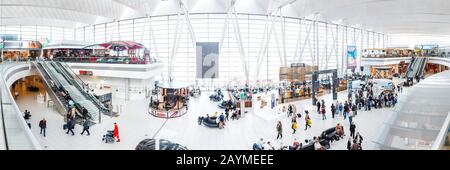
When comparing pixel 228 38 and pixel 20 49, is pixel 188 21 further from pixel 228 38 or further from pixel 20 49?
pixel 20 49

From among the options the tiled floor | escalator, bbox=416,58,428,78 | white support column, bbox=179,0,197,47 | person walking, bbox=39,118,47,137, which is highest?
white support column, bbox=179,0,197,47

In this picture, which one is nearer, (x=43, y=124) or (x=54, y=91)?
(x=43, y=124)

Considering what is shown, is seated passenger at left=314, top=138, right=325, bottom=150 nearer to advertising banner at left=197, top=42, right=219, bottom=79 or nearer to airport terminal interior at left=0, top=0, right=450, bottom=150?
airport terminal interior at left=0, top=0, right=450, bottom=150

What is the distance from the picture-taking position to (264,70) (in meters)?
32.9

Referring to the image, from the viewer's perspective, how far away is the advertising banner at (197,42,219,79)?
22688 mm

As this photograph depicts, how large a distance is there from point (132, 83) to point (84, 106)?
9.06 meters

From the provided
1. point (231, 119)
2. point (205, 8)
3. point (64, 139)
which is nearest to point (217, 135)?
point (231, 119)

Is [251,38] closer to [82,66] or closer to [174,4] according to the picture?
[174,4]

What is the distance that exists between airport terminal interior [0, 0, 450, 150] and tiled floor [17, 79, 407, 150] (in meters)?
0.07

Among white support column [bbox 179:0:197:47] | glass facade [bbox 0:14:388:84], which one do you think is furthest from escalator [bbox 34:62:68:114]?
white support column [bbox 179:0:197:47]

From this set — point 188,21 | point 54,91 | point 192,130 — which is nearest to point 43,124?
point 54,91

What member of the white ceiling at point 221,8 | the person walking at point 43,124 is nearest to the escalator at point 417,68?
the white ceiling at point 221,8

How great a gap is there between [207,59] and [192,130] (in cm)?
1155

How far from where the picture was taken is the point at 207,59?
910 inches
